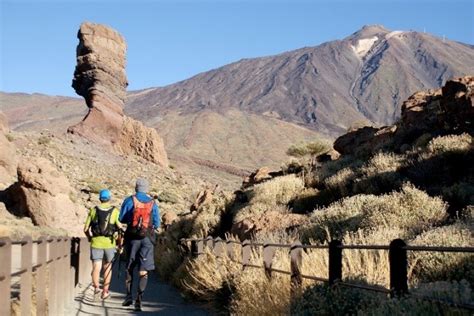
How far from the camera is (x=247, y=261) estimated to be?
10812 mm

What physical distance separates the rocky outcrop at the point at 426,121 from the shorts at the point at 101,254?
1062cm

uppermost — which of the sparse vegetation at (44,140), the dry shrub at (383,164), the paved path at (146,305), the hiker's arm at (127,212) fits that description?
the sparse vegetation at (44,140)

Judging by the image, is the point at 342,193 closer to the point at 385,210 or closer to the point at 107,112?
the point at 385,210

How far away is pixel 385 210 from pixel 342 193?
192 inches

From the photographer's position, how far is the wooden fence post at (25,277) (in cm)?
716

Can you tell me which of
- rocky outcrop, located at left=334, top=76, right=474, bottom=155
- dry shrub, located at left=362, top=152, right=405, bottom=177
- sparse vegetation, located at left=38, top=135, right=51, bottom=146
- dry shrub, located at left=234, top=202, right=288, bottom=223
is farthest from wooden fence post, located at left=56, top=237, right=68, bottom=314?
sparse vegetation, located at left=38, top=135, right=51, bottom=146

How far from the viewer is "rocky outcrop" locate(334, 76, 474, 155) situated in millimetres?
18719

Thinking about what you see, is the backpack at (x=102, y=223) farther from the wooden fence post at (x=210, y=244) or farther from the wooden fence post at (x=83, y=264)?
the wooden fence post at (x=210, y=244)

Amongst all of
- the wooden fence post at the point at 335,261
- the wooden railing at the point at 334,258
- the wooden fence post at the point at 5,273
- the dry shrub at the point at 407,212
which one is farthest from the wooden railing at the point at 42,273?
the dry shrub at the point at 407,212

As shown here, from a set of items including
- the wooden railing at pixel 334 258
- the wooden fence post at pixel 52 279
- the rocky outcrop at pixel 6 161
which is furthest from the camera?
the rocky outcrop at pixel 6 161

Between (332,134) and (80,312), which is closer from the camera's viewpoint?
(80,312)

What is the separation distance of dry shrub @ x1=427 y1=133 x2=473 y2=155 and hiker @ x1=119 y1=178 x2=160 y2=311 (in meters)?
8.81

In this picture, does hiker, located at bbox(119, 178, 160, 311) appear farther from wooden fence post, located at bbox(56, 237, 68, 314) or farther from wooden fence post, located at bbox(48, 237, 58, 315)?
wooden fence post, located at bbox(48, 237, 58, 315)

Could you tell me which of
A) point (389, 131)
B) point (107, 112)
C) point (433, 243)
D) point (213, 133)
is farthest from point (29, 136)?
point (213, 133)
